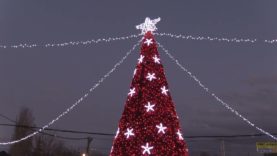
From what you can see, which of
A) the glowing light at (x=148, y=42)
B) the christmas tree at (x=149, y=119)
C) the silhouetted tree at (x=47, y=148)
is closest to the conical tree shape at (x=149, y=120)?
the christmas tree at (x=149, y=119)

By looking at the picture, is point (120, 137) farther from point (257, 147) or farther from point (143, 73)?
point (257, 147)

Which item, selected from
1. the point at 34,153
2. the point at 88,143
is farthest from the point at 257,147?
the point at 34,153

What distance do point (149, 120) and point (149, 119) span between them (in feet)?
0.09

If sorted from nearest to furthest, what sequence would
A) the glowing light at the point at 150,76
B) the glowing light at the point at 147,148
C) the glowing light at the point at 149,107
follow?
the glowing light at the point at 147,148
the glowing light at the point at 149,107
the glowing light at the point at 150,76

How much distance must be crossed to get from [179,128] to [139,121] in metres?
1.10

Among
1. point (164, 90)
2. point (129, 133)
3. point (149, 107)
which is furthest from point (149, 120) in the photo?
point (164, 90)

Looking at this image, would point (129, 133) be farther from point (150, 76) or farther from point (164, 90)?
point (150, 76)

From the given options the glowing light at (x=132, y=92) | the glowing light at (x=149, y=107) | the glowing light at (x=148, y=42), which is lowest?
the glowing light at (x=149, y=107)

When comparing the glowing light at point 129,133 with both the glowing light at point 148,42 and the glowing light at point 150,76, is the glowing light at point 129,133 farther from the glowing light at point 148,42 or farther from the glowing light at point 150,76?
the glowing light at point 148,42

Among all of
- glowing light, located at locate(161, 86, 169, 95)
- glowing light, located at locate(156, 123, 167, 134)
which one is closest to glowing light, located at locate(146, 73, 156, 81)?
glowing light, located at locate(161, 86, 169, 95)

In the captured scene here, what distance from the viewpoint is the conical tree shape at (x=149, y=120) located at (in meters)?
9.47

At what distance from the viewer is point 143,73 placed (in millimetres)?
10336

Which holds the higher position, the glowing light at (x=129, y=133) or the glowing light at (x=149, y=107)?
the glowing light at (x=149, y=107)

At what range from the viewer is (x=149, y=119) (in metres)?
9.73
